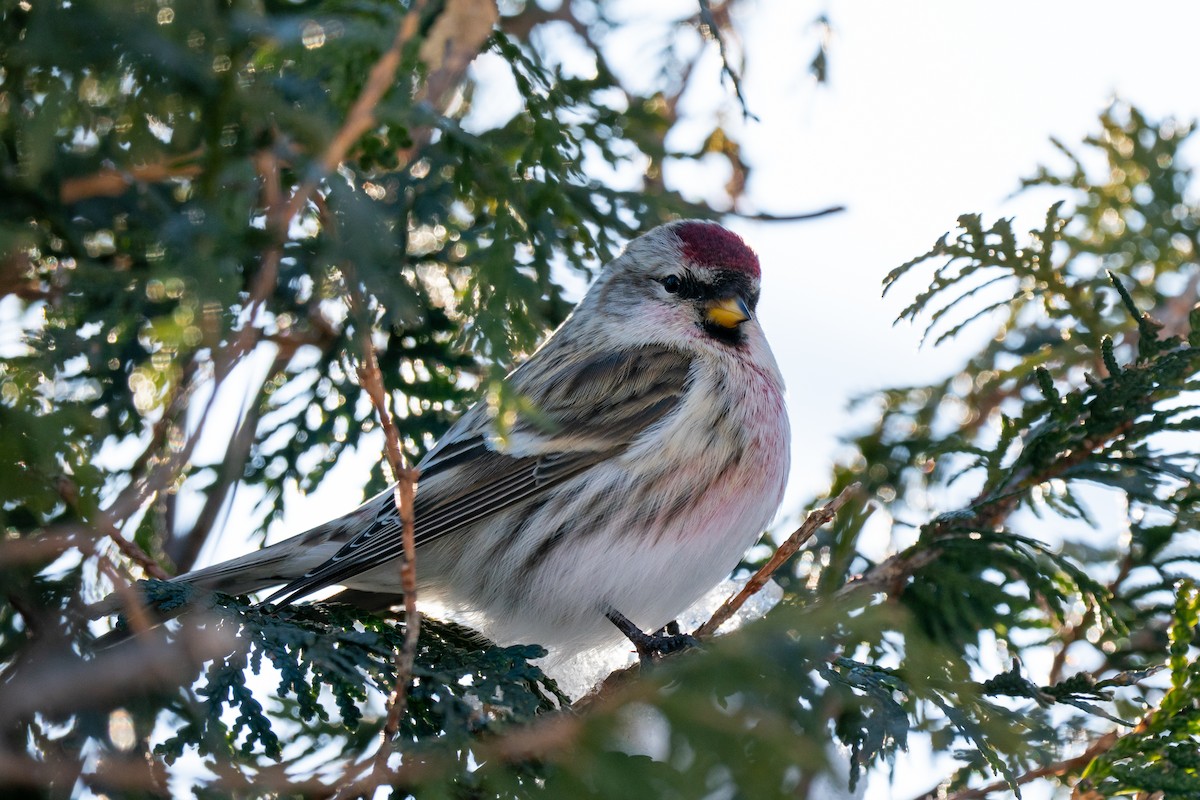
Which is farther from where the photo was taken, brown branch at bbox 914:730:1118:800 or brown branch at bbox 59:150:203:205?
brown branch at bbox 59:150:203:205

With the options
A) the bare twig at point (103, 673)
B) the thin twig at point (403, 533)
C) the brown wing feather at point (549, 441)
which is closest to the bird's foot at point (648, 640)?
the brown wing feather at point (549, 441)

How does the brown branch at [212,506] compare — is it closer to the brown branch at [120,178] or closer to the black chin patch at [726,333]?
the brown branch at [120,178]

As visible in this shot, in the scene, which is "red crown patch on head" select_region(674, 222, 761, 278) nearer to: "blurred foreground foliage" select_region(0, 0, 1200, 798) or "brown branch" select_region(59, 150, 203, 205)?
"blurred foreground foliage" select_region(0, 0, 1200, 798)

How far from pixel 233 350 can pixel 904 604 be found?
1.46 meters

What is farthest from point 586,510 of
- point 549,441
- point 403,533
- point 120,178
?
point 120,178

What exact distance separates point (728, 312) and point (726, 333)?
0.05m

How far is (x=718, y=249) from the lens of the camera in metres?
2.77

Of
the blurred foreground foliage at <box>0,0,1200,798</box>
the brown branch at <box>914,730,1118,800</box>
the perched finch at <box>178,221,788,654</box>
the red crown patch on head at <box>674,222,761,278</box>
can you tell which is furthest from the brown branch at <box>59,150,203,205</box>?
the brown branch at <box>914,730,1118,800</box>

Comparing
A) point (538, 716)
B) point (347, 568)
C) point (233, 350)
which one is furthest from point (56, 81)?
point (538, 716)

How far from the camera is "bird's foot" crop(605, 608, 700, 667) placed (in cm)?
209

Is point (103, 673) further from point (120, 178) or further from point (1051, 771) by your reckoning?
point (1051, 771)

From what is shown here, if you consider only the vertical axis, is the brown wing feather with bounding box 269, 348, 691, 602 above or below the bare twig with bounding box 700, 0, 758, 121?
below

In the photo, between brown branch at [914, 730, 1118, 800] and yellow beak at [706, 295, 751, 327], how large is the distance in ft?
3.65

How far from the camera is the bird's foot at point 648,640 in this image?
209 cm
